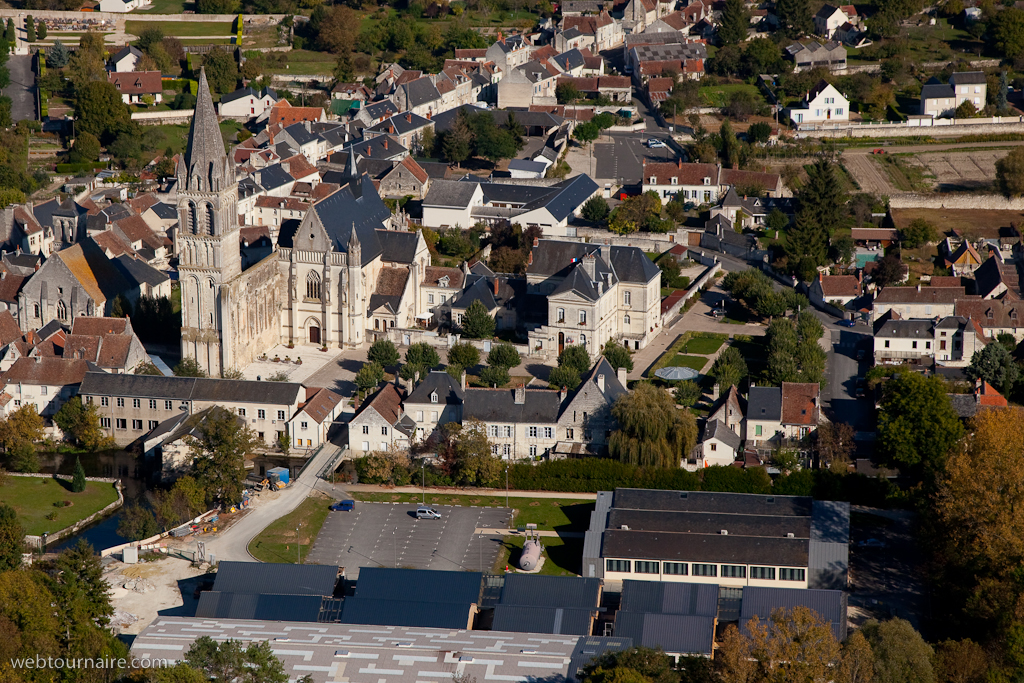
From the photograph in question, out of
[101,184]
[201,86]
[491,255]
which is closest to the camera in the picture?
[201,86]

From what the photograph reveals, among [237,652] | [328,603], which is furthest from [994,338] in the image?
[237,652]

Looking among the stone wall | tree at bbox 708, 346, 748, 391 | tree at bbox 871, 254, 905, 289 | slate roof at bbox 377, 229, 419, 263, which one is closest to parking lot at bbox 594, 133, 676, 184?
the stone wall

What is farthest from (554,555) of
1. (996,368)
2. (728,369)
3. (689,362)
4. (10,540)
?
(996,368)

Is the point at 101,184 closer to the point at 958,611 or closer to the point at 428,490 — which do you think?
the point at 428,490

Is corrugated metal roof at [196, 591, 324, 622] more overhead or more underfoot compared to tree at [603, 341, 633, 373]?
more underfoot

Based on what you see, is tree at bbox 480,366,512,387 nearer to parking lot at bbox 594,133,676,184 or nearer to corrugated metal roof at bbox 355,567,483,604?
corrugated metal roof at bbox 355,567,483,604

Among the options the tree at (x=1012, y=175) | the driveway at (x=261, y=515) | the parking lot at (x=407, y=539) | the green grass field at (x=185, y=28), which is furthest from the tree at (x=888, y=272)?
the green grass field at (x=185, y=28)
